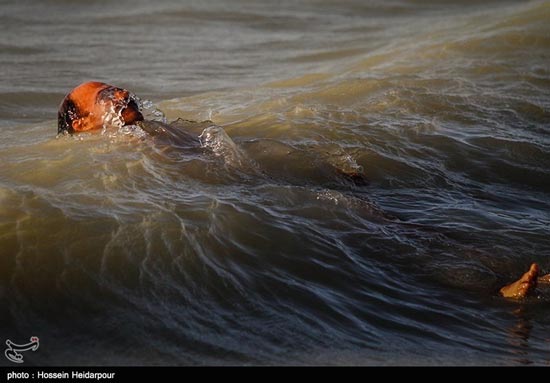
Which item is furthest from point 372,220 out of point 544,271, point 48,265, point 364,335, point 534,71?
point 534,71

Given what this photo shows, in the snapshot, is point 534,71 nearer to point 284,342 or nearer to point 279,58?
point 279,58

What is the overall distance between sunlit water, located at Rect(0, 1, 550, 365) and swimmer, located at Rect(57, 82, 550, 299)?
77 millimetres

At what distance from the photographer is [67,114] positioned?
18.2 ft

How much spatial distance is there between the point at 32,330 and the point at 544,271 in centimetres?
253

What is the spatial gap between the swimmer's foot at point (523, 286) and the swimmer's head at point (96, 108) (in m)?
2.59

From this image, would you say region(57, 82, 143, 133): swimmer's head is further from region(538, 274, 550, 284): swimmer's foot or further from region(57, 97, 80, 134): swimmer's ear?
region(538, 274, 550, 284): swimmer's foot

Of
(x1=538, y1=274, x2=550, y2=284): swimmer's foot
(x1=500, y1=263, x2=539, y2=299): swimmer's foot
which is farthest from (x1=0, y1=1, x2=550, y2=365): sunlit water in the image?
(x1=538, y1=274, x2=550, y2=284): swimmer's foot

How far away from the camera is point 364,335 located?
3.63 metres

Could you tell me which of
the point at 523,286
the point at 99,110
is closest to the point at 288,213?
the point at 523,286

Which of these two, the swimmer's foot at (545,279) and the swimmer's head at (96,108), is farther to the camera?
the swimmer's head at (96,108)

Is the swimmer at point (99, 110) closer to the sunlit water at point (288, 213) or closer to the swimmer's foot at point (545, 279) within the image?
the sunlit water at point (288, 213)

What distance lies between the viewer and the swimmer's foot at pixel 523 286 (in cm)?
389

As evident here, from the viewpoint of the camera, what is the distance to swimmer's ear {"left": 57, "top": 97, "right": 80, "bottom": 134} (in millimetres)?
5500

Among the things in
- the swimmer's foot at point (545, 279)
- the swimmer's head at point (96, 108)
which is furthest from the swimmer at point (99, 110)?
the swimmer's foot at point (545, 279)
